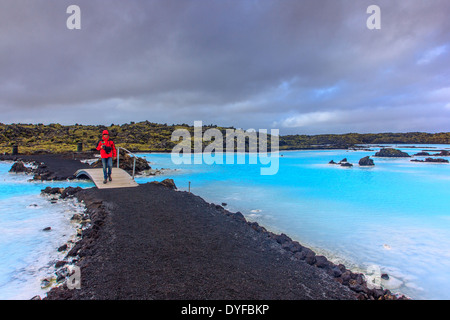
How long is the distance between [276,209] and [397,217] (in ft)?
20.1

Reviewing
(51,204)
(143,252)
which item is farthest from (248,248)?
(51,204)

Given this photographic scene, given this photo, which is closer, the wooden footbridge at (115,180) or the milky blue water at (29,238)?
the milky blue water at (29,238)

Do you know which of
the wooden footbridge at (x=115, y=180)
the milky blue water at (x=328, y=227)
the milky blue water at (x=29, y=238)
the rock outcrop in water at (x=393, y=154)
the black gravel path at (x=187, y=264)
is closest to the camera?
the black gravel path at (x=187, y=264)

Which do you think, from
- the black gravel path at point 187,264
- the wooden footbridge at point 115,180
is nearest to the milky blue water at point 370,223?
the black gravel path at point 187,264

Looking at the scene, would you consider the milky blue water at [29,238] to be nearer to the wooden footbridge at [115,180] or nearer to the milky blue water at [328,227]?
the milky blue water at [328,227]

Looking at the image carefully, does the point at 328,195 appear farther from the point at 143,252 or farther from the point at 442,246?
the point at 143,252

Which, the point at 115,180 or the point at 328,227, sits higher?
the point at 115,180

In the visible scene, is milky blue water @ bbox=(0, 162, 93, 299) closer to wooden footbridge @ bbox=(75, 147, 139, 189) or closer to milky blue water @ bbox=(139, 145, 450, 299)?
wooden footbridge @ bbox=(75, 147, 139, 189)

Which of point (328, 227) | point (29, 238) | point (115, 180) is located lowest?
point (328, 227)

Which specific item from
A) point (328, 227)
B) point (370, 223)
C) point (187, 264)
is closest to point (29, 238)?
point (187, 264)

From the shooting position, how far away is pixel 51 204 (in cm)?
1140

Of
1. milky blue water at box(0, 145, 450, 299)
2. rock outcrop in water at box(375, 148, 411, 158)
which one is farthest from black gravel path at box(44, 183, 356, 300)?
rock outcrop in water at box(375, 148, 411, 158)

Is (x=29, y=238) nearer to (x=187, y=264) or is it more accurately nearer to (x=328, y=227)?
(x=187, y=264)

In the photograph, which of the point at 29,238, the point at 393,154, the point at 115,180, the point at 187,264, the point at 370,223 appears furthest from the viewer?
Result: the point at 393,154
